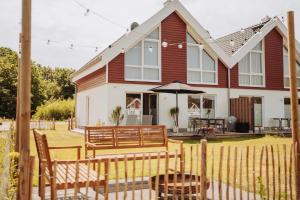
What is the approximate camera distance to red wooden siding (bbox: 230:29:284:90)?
2273 cm

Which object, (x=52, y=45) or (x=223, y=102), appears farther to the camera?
(x=223, y=102)

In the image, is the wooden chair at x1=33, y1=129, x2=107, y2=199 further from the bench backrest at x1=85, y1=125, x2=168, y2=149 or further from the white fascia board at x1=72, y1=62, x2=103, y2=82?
Result: the white fascia board at x1=72, y1=62, x2=103, y2=82

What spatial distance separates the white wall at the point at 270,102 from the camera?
22234 mm

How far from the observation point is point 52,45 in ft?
54.6

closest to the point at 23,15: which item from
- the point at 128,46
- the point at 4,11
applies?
the point at 4,11

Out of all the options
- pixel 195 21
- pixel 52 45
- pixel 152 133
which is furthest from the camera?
pixel 195 21

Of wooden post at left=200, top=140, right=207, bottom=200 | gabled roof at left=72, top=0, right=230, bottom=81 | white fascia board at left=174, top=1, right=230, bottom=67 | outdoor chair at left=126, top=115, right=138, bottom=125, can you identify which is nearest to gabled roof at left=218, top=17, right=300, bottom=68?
gabled roof at left=72, top=0, right=230, bottom=81

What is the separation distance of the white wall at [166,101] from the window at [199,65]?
2.52 feet

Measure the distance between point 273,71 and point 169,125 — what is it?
8619 millimetres

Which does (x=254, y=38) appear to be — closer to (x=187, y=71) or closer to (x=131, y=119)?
(x=187, y=71)

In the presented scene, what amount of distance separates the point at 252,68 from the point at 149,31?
7709 mm

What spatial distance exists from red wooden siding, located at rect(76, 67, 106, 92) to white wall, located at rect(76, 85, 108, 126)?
28cm

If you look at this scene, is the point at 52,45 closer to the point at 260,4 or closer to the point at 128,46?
the point at 128,46

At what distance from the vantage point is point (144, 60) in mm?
19203
